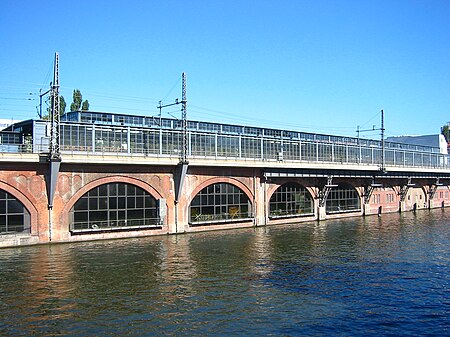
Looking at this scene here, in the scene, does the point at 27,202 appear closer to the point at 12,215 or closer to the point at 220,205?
the point at 12,215

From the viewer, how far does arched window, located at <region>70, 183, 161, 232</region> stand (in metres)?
49.5

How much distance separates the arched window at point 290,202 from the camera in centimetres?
6862

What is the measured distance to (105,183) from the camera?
50.9 m

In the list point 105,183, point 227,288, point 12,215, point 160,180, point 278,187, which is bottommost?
point 227,288

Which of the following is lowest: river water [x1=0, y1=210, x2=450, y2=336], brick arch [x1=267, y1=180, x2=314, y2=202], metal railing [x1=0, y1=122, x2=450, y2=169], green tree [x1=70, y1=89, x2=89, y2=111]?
river water [x1=0, y1=210, x2=450, y2=336]

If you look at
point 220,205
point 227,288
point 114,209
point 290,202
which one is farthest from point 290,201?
point 227,288

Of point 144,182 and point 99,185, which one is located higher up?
point 144,182

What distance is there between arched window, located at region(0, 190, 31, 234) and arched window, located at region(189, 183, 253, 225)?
18341 mm

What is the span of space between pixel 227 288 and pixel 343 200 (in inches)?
2069

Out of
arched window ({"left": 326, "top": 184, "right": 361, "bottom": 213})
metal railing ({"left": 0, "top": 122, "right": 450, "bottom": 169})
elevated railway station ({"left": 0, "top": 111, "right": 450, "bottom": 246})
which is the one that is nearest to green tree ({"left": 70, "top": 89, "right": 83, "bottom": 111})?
elevated railway station ({"left": 0, "top": 111, "right": 450, "bottom": 246})

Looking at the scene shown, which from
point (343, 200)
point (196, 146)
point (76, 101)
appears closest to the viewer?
point (196, 146)

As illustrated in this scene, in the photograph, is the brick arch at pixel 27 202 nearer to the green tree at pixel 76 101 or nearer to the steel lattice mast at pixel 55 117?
the steel lattice mast at pixel 55 117

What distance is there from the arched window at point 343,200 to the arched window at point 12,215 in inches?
1775

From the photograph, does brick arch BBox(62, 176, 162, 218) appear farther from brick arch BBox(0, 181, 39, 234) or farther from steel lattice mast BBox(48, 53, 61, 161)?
steel lattice mast BBox(48, 53, 61, 161)
